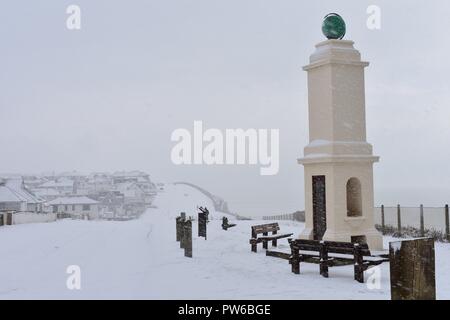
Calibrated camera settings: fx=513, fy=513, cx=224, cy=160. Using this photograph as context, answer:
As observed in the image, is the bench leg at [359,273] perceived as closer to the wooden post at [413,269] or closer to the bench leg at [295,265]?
the bench leg at [295,265]

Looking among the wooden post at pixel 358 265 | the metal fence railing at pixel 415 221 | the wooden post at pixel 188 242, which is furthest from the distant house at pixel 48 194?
the wooden post at pixel 358 265

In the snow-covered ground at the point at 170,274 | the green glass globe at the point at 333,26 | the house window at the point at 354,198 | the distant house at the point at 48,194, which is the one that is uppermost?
the green glass globe at the point at 333,26

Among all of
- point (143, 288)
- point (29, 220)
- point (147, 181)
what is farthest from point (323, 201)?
point (147, 181)

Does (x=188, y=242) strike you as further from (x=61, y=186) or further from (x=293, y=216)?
(x=61, y=186)

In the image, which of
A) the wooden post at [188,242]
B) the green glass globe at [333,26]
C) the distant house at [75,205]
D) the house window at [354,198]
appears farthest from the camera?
the distant house at [75,205]

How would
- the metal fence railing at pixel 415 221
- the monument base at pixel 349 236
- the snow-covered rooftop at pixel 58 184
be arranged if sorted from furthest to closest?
the snow-covered rooftop at pixel 58 184 → the metal fence railing at pixel 415 221 → the monument base at pixel 349 236

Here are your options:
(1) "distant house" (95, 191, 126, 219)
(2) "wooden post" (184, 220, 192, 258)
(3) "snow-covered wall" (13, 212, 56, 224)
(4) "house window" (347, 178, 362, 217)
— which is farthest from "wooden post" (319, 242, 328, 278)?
(1) "distant house" (95, 191, 126, 219)

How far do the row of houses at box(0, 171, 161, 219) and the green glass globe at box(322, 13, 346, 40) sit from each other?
54.4 metres

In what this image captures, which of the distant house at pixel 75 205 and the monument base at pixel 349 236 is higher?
the monument base at pixel 349 236

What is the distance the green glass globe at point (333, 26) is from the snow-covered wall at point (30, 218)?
83.1ft

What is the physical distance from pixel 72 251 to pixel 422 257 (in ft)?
44.9

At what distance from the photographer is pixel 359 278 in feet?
35.6

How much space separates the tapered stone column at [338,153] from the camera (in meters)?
15.4
